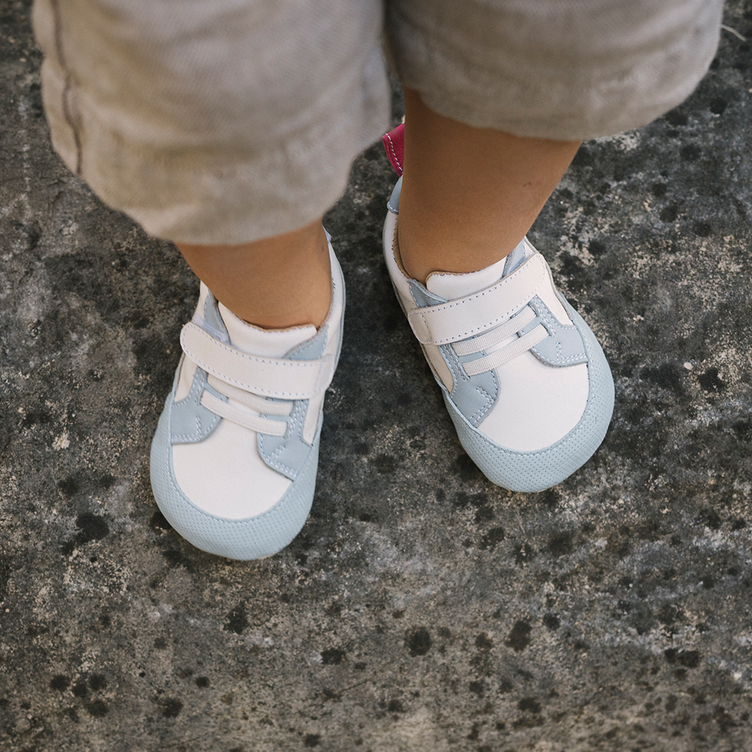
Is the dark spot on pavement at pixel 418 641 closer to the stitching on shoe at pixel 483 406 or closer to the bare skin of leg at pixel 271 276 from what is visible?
the stitching on shoe at pixel 483 406

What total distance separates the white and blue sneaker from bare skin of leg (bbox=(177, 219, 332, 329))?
16cm

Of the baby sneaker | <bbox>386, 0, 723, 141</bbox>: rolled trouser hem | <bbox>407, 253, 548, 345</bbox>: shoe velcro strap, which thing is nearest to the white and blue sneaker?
<bbox>407, 253, 548, 345</bbox>: shoe velcro strap

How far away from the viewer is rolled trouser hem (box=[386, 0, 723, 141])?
374mm

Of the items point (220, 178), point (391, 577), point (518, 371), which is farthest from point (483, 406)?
point (220, 178)

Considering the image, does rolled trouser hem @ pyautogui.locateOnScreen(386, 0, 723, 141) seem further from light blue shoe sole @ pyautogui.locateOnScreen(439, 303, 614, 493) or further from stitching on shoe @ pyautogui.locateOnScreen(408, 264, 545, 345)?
light blue shoe sole @ pyautogui.locateOnScreen(439, 303, 614, 493)

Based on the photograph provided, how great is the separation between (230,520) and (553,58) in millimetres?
614

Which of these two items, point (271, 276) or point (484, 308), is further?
point (484, 308)

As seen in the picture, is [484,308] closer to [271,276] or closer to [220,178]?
[271,276]

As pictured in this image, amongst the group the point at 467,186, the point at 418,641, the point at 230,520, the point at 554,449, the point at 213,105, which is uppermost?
the point at 213,105

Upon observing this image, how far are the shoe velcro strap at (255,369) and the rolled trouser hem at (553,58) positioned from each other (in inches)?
14.2

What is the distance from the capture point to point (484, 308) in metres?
0.74

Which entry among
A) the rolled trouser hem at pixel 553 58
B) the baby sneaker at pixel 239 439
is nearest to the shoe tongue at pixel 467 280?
the baby sneaker at pixel 239 439

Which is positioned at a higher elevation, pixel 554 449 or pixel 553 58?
pixel 553 58

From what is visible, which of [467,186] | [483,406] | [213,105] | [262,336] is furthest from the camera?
[483,406]
